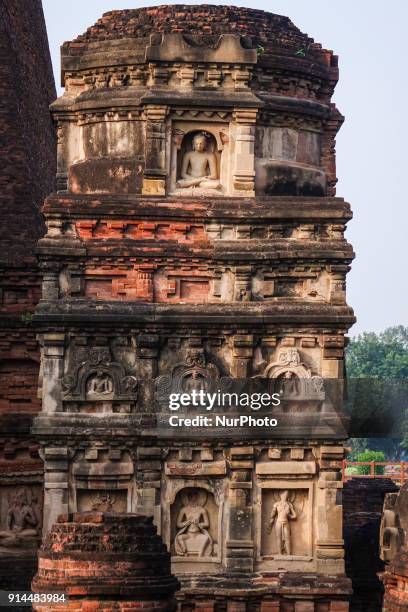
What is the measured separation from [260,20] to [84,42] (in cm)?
286

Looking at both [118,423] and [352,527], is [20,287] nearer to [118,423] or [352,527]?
[118,423]

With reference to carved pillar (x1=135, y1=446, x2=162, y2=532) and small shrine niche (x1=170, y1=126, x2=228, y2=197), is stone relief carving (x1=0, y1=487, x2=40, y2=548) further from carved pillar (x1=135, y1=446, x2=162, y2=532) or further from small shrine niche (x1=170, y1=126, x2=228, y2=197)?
small shrine niche (x1=170, y1=126, x2=228, y2=197)

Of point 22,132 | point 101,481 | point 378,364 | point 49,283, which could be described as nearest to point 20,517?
point 101,481

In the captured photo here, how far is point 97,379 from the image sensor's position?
2606cm

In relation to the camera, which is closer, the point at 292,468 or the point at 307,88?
the point at 292,468

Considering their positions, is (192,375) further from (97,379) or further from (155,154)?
(155,154)

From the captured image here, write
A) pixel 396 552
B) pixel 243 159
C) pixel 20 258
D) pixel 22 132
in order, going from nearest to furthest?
pixel 396 552 < pixel 243 159 < pixel 20 258 < pixel 22 132

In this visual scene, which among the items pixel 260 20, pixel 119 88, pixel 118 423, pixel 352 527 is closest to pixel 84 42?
pixel 119 88

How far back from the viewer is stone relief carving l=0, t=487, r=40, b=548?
2823cm

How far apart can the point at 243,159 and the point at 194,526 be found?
18.8 ft

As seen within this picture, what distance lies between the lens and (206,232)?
2675 cm

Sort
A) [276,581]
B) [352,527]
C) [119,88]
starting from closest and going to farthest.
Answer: [276,581] → [119,88] → [352,527]

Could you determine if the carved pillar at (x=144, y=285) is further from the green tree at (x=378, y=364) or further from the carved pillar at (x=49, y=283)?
the green tree at (x=378, y=364)

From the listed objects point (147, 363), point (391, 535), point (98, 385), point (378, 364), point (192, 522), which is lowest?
point (391, 535)
